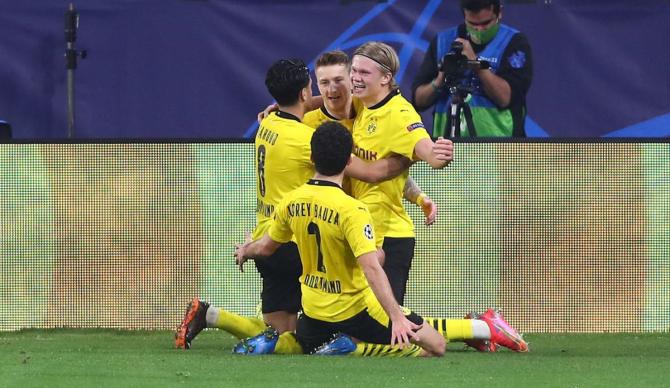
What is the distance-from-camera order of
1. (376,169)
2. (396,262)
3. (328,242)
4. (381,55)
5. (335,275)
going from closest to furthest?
(328,242)
(335,275)
(376,169)
(381,55)
(396,262)

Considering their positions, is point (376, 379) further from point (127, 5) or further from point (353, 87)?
point (127, 5)

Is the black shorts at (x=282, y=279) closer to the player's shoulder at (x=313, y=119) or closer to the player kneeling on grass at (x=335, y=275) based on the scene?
the player kneeling on grass at (x=335, y=275)

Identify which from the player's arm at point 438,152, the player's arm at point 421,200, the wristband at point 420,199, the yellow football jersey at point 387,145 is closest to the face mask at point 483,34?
the player's arm at point 421,200

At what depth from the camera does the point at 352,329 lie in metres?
8.95

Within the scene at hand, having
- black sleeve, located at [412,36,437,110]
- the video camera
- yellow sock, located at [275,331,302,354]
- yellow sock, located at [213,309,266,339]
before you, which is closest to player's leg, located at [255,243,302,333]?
yellow sock, located at [213,309,266,339]

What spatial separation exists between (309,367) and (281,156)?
1.56m

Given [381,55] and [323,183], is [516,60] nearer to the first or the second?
[381,55]

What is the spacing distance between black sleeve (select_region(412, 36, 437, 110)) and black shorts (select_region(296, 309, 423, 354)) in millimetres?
3549

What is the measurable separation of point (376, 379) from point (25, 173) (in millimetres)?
4452

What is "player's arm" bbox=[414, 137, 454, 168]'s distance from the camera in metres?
8.83

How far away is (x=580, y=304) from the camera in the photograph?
1122cm

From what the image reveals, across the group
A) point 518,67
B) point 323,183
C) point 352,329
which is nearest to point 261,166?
point 323,183

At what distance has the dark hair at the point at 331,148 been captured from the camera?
27.9 feet

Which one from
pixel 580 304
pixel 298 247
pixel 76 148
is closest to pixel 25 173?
pixel 76 148
